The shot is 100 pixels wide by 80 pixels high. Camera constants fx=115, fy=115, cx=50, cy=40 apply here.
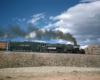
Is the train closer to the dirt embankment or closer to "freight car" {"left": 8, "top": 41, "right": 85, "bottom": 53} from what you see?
"freight car" {"left": 8, "top": 41, "right": 85, "bottom": 53}

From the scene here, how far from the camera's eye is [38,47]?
38531 mm

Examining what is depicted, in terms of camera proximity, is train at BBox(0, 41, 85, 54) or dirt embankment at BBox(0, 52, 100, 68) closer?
dirt embankment at BBox(0, 52, 100, 68)

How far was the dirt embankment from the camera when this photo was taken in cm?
2325

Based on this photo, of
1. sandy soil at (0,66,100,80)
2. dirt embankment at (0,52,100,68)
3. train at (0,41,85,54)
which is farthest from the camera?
train at (0,41,85,54)

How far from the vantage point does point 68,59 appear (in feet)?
94.0

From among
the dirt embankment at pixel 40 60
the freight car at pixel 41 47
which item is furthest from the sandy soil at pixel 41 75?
the freight car at pixel 41 47

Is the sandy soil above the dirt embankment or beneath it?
beneath

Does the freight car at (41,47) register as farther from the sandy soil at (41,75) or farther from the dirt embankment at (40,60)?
the sandy soil at (41,75)

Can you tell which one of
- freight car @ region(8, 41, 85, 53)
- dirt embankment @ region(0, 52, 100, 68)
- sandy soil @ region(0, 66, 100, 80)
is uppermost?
freight car @ region(8, 41, 85, 53)

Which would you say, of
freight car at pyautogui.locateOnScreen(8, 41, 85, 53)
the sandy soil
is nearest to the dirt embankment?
the sandy soil

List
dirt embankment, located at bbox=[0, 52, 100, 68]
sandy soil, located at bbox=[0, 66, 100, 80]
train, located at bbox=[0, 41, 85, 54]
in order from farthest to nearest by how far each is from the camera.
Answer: train, located at bbox=[0, 41, 85, 54] < dirt embankment, located at bbox=[0, 52, 100, 68] < sandy soil, located at bbox=[0, 66, 100, 80]

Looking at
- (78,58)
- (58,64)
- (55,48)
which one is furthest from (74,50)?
(58,64)

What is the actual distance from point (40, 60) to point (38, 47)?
42.0 ft

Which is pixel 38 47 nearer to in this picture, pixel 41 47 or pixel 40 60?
pixel 41 47
